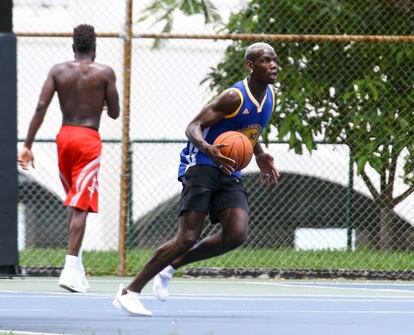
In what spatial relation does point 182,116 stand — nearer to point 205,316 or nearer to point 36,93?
point 36,93

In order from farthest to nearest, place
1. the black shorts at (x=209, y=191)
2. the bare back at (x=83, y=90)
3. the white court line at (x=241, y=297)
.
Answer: the white court line at (x=241, y=297) < the bare back at (x=83, y=90) < the black shorts at (x=209, y=191)

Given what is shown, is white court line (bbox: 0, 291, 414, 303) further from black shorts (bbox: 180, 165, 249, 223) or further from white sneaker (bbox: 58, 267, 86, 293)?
black shorts (bbox: 180, 165, 249, 223)

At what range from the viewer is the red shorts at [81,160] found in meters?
10.7

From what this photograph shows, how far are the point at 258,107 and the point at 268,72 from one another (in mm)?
246

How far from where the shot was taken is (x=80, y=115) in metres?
10.7

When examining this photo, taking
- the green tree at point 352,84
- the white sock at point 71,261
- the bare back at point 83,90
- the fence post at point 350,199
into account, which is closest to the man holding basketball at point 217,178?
the white sock at point 71,261

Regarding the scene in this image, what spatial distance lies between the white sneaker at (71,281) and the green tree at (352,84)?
17.3ft

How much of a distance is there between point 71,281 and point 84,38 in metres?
1.95

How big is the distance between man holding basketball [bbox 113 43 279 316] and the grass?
4.53m

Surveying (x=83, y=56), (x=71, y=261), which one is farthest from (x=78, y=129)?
(x=71, y=261)

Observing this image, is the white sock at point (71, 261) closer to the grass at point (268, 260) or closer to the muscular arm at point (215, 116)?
the muscular arm at point (215, 116)

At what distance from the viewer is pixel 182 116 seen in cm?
1800

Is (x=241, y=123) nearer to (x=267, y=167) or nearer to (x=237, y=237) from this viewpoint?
(x=267, y=167)

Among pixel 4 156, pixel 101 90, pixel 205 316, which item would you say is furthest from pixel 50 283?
pixel 4 156
